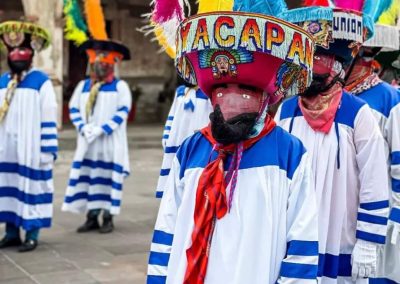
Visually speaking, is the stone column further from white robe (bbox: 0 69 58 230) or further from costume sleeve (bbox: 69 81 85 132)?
white robe (bbox: 0 69 58 230)

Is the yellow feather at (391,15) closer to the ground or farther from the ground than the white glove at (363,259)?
farther from the ground

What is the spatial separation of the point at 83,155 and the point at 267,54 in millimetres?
5451

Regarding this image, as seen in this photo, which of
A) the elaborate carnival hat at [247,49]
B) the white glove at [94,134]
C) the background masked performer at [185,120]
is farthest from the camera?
the white glove at [94,134]

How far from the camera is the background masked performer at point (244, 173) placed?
2.87 m

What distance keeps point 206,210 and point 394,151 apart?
5.05 ft

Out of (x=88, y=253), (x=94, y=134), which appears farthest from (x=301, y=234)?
(x=94, y=134)

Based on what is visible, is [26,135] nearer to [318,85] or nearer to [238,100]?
[318,85]

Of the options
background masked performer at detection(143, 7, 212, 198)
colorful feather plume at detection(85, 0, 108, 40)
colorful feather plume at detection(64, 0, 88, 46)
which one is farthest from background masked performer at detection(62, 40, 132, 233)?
background masked performer at detection(143, 7, 212, 198)

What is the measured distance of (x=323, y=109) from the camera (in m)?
3.83

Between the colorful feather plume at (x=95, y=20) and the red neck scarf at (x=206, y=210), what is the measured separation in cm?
560

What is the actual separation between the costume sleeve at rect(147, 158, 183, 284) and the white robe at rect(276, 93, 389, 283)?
3.06 ft

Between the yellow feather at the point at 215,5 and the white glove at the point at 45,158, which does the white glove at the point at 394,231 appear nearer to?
the yellow feather at the point at 215,5

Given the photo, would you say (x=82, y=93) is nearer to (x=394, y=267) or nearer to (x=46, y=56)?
(x=394, y=267)

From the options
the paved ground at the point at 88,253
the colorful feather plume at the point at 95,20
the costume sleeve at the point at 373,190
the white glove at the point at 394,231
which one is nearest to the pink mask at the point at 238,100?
the costume sleeve at the point at 373,190
